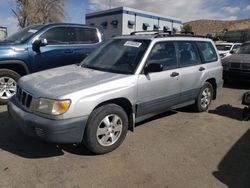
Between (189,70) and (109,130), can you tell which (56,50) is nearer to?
(189,70)

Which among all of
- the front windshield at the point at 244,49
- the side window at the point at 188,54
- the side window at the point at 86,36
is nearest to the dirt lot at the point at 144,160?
the side window at the point at 188,54

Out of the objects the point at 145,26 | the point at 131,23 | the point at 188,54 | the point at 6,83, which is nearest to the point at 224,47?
the point at 188,54

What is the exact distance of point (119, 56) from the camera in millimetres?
4391

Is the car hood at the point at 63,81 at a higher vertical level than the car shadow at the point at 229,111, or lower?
higher

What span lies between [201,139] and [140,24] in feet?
104

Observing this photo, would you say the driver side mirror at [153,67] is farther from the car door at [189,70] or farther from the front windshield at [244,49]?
the front windshield at [244,49]

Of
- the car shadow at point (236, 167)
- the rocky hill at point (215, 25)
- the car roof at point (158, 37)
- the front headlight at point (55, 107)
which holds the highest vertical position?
the rocky hill at point (215, 25)

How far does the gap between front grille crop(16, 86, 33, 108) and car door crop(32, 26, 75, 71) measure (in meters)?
2.58

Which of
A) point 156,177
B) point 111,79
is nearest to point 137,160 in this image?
point 156,177

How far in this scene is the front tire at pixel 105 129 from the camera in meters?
3.45

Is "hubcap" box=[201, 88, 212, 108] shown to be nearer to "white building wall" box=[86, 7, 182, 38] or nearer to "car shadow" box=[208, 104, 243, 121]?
"car shadow" box=[208, 104, 243, 121]

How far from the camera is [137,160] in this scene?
11.7 feet

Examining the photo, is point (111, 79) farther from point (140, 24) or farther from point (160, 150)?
point (140, 24)

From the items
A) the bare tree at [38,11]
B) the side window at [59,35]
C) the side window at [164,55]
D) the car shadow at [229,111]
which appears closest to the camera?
the side window at [164,55]
